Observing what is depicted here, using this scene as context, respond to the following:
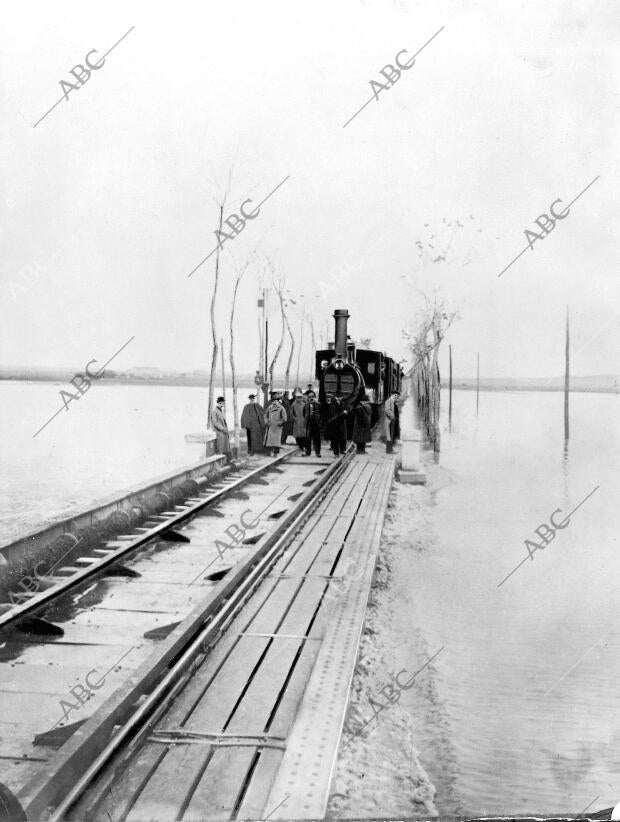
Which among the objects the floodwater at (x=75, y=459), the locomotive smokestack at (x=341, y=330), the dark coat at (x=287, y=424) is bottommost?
the floodwater at (x=75, y=459)

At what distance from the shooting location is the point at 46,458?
26.0m

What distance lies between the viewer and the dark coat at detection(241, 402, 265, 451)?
15.0 meters

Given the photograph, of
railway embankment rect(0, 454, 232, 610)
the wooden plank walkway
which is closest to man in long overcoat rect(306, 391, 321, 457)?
railway embankment rect(0, 454, 232, 610)

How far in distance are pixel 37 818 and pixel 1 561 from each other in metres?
3.66

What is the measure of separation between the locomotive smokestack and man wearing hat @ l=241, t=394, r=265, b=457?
2358 millimetres

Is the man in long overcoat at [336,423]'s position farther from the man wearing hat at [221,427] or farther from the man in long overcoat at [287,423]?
the man wearing hat at [221,427]

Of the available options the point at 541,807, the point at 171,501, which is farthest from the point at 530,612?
the point at 171,501

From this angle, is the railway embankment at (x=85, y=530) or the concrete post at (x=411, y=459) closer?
the railway embankment at (x=85, y=530)

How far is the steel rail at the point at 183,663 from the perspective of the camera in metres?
2.98

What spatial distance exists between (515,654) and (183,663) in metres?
3.92

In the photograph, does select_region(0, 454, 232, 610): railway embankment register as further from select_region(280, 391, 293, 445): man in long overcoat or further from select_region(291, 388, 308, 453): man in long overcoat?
select_region(280, 391, 293, 445): man in long overcoat

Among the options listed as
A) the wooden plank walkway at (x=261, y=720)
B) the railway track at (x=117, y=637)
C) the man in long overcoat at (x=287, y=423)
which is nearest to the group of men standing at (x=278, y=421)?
the man in long overcoat at (x=287, y=423)

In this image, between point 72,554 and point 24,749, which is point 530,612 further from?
point 24,749

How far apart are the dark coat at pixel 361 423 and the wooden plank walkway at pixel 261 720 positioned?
982 cm
